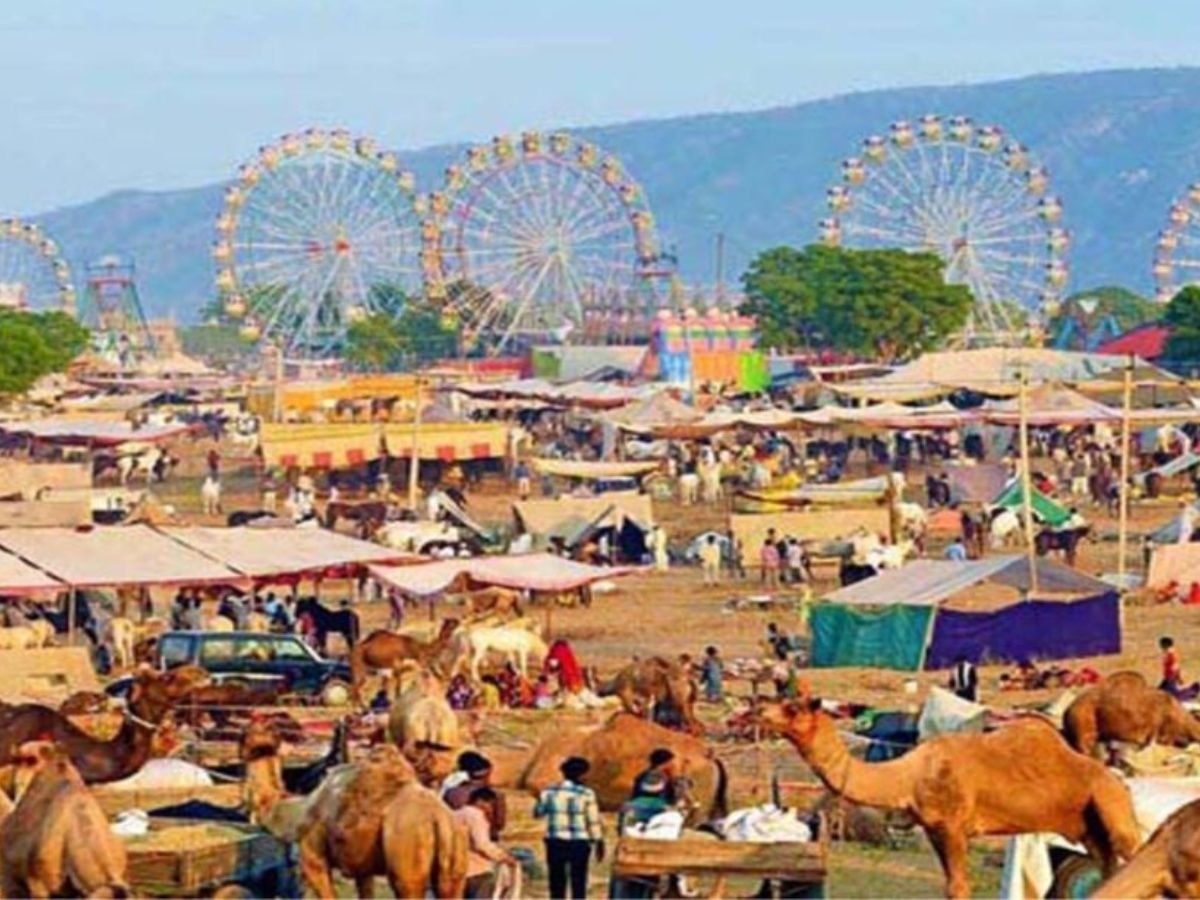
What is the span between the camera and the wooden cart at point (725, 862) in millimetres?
14719

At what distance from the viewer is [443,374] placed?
98.9 metres

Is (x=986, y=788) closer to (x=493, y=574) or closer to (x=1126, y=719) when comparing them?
(x=1126, y=719)

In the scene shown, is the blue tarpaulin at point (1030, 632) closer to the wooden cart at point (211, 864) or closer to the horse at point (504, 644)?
the horse at point (504, 644)

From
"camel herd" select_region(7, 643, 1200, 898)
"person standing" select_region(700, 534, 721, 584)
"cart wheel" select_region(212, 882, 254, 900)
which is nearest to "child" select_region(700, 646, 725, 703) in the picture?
"camel herd" select_region(7, 643, 1200, 898)

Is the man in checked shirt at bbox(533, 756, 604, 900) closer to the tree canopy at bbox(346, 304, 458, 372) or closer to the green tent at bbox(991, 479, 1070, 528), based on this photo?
the green tent at bbox(991, 479, 1070, 528)

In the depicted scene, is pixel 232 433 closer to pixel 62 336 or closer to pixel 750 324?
pixel 750 324

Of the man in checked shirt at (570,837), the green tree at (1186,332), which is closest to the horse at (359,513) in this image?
the man in checked shirt at (570,837)

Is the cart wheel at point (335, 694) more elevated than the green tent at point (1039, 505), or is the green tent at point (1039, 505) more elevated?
the green tent at point (1039, 505)

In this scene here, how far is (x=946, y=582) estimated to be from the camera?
29.9 meters

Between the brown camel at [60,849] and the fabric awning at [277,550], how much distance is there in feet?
48.3

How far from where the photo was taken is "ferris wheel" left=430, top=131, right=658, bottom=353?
4149 inches

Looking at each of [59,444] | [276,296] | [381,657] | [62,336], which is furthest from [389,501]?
[276,296]

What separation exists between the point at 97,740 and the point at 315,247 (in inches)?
4049

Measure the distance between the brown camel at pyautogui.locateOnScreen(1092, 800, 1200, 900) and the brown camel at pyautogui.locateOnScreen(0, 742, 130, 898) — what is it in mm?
4018
